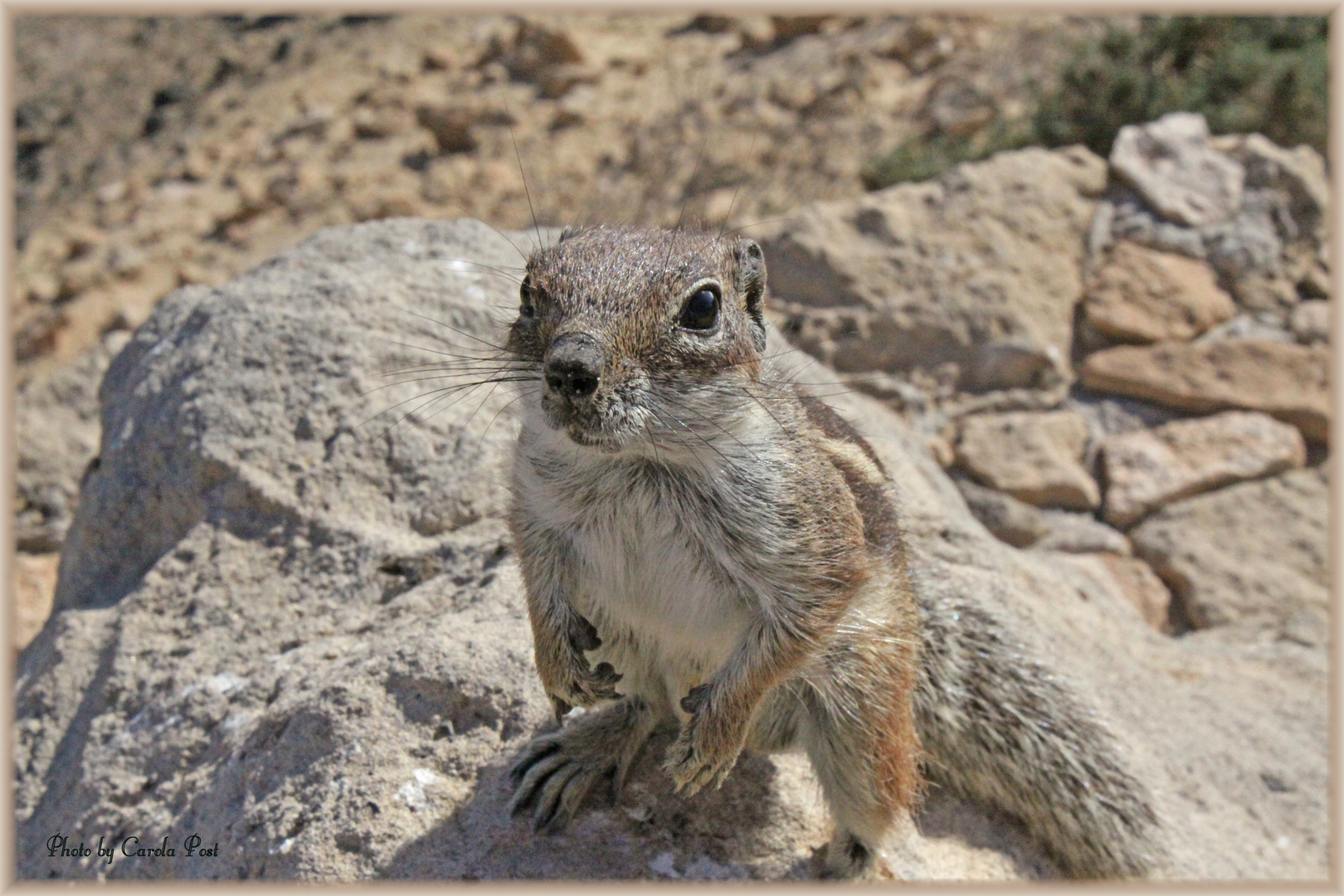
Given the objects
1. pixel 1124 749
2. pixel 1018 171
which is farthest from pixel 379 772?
pixel 1018 171

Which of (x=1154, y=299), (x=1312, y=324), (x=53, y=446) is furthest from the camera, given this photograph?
(x=1154, y=299)

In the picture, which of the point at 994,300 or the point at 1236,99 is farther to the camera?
the point at 1236,99

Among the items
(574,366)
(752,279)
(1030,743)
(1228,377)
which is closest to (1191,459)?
(1228,377)

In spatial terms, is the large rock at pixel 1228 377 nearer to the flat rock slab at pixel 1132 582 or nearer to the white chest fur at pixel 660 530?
the flat rock slab at pixel 1132 582

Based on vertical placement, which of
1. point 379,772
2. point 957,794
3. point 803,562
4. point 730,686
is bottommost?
point 957,794

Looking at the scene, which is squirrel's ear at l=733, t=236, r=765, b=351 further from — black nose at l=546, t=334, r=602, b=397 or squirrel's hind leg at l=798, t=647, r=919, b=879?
squirrel's hind leg at l=798, t=647, r=919, b=879

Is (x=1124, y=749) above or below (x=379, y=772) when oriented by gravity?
below

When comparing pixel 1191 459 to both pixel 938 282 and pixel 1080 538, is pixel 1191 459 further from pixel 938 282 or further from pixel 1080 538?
pixel 938 282

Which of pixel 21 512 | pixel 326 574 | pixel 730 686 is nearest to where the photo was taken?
pixel 730 686

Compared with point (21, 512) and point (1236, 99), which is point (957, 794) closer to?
point (21, 512)
